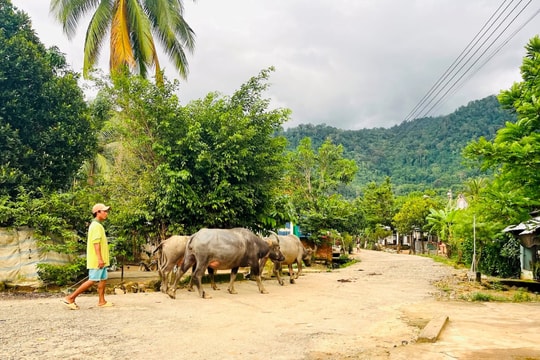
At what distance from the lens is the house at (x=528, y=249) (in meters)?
13.8

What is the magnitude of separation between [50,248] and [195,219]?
3.96 meters

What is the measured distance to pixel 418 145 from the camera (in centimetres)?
11281

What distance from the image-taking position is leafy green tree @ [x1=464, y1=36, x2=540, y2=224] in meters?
9.46

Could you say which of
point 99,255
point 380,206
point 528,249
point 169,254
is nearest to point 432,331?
point 99,255

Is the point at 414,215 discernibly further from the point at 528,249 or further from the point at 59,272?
the point at 59,272

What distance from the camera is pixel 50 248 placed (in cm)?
1089

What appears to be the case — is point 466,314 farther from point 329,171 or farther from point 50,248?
point 329,171

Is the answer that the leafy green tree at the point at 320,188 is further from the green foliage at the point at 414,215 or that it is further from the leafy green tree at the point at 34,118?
the green foliage at the point at 414,215

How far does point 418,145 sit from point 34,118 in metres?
110

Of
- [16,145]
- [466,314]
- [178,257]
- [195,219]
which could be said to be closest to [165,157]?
[195,219]

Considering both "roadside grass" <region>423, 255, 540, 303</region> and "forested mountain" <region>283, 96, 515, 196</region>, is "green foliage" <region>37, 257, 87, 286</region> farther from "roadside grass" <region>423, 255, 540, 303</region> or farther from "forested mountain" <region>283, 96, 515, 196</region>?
"forested mountain" <region>283, 96, 515, 196</region>

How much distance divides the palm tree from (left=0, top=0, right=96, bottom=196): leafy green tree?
2.18m

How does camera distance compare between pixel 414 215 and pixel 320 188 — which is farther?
pixel 414 215

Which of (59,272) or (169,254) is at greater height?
(169,254)
